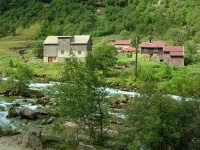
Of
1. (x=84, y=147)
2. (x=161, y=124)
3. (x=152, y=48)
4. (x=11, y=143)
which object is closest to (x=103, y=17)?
(x=152, y=48)

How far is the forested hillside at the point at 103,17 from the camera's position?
138 m

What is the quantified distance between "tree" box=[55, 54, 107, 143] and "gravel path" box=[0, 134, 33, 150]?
476cm

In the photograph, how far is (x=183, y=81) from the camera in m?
55.4

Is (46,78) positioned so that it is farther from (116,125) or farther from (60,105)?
(60,105)

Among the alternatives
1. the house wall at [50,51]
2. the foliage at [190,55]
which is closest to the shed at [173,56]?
the foliage at [190,55]

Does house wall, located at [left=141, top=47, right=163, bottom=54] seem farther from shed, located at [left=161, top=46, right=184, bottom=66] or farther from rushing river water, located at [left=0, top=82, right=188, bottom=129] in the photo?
rushing river water, located at [left=0, top=82, right=188, bottom=129]

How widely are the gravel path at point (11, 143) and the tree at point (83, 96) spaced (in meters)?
4.76

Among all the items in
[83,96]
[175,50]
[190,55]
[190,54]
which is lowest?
[83,96]

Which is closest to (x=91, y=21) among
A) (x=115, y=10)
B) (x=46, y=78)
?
(x=115, y=10)

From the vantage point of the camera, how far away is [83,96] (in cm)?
2625

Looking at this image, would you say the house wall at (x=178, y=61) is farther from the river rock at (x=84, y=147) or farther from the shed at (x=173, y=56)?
the river rock at (x=84, y=147)

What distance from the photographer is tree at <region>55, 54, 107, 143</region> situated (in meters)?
26.5

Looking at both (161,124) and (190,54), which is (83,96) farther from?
(190,54)

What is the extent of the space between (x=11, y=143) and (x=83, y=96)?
26.6 feet
